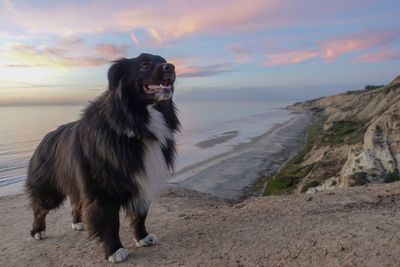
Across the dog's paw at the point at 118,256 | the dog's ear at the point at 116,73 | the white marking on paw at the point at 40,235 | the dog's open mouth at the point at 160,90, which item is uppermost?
the dog's ear at the point at 116,73

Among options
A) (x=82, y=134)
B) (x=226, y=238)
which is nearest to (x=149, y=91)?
(x=82, y=134)

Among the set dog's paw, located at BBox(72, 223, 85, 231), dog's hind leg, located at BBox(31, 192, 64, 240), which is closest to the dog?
dog's hind leg, located at BBox(31, 192, 64, 240)

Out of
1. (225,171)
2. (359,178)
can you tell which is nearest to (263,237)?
(359,178)

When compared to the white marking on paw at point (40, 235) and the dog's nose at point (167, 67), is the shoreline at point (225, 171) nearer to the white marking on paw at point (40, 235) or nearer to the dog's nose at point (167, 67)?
the white marking on paw at point (40, 235)

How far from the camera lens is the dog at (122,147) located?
→ 5.27 m

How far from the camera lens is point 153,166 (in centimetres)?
561

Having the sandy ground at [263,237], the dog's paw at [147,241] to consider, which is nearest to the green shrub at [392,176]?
the sandy ground at [263,237]

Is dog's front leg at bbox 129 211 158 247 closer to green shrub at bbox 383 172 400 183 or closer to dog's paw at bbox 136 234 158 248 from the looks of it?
dog's paw at bbox 136 234 158 248

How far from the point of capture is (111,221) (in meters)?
5.67

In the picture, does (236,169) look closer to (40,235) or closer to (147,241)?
(40,235)

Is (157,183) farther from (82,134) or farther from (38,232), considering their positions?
(38,232)

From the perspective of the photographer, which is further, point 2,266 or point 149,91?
point 2,266

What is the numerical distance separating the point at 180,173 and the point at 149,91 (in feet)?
59.1

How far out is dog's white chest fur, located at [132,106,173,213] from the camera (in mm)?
5479
